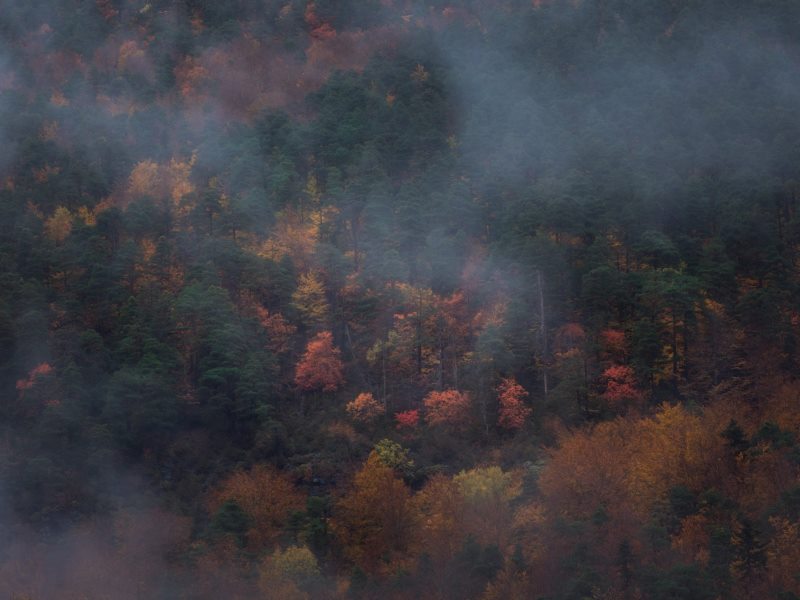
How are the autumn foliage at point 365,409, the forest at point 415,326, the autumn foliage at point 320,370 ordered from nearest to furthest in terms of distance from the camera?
the forest at point 415,326
the autumn foliage at point 365,409
the autumn foliage at point 320,370

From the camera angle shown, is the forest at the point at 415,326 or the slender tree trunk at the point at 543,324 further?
the slender tree trunk at the point at 543,324

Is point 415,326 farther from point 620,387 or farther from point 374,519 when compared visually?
point 374,519

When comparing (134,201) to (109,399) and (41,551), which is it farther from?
(41,551)

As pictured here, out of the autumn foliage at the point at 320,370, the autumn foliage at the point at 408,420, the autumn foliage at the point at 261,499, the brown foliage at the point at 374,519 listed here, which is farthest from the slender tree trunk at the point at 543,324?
the autumn foliage at the point at 261,499

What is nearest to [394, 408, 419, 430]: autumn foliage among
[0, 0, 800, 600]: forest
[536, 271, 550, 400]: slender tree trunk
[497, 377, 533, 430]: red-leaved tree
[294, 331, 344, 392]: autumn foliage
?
[0, 0, 800, 600]: forest

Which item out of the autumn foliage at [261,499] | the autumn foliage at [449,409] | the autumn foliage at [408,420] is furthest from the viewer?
the autumn foliage at [408,420]

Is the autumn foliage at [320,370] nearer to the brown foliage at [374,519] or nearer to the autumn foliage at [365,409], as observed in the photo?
the autumn foliage at [365,409]

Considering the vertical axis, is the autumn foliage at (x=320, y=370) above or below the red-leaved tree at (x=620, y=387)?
below

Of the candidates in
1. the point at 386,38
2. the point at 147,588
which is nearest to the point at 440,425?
the point at 147,588

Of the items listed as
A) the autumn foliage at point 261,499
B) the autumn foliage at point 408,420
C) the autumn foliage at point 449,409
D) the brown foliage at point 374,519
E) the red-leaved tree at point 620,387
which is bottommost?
the autumn foliage at point 261,499
